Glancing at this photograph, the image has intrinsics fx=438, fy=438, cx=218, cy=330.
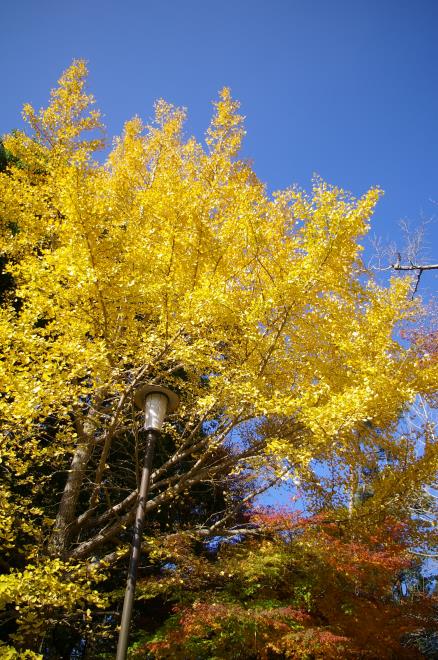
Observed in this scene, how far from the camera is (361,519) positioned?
4969mm

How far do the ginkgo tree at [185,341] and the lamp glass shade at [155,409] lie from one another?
483 mm

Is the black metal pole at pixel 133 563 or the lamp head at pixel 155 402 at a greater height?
the lamp head at pixel 155 402

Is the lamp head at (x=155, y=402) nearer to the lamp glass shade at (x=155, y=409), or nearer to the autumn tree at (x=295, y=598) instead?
the lamp glass shade at (x=155, y=409)

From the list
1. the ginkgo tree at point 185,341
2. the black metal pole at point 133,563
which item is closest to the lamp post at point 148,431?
the black metal pole at point 133,563

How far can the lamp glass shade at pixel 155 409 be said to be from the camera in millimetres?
3447

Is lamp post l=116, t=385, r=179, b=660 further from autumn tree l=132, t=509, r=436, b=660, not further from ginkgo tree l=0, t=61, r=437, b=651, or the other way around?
autumn tree l=132, t=509, r=436, b=660

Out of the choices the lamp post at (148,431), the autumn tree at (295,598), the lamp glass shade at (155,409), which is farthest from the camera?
the autumn tree at (295,598)

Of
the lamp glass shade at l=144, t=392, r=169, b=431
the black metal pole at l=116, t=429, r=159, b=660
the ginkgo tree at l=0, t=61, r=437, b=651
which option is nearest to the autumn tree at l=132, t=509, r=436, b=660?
the ginkgo tree at l=0, t=61, r=437, b=651

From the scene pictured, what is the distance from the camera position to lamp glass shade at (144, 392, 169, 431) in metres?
3.45

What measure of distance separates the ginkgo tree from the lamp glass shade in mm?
483

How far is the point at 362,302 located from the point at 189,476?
2781 mm

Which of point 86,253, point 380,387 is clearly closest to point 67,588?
point 86,253

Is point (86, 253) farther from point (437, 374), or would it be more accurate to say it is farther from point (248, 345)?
point (437, 374)

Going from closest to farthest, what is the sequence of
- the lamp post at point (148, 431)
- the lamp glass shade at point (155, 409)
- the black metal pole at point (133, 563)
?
the black metal pole at point (133, 563), the lamp post at point (148, 431), the lamp glass shade at point (155, 409)
